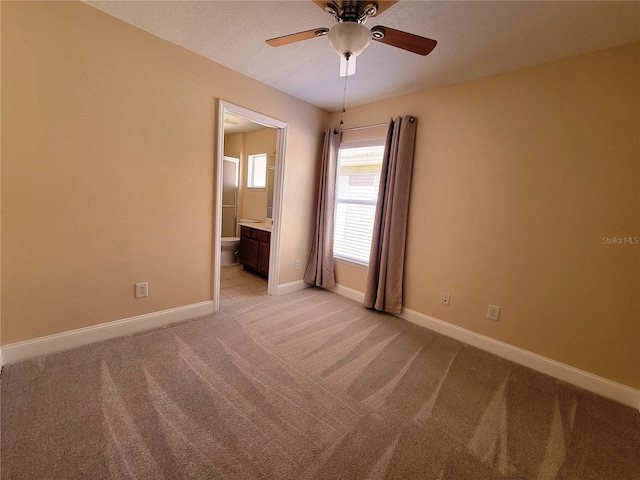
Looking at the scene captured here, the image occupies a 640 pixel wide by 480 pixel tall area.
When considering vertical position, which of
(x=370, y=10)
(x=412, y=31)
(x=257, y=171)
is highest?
(x=412, y=31)

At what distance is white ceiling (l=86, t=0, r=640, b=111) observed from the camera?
1.56 m

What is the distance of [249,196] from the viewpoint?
5070 mm

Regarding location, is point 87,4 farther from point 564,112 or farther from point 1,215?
point 564,112

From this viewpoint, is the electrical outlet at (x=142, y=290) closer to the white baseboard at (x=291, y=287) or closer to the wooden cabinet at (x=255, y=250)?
the white baseboard at (x=291, y=287)

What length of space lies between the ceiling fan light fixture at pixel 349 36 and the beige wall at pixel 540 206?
1.58m

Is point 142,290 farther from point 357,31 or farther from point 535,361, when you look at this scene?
point 535,361

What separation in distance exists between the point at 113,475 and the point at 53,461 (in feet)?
0.97

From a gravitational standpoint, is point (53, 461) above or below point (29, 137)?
below

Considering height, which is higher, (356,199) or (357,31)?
(357,31)

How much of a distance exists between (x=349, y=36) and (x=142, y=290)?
2446 mm

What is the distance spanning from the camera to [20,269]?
1736 millimetres

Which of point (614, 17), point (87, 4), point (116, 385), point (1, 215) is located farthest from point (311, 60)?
point (116, 385)

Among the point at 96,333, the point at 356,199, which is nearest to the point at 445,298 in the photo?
the point at 356,199

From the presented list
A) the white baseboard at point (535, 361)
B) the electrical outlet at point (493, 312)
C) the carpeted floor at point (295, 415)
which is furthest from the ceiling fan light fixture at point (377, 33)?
the white baseboard at point (535, 361)
